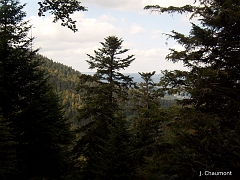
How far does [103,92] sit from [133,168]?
22.5 feet

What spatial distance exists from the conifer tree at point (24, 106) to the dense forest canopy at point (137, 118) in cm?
5

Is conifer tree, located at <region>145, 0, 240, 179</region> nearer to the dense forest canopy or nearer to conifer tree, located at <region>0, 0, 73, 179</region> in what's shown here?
the dense forest canopy

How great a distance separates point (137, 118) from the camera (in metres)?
12.7

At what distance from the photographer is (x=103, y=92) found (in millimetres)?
15883

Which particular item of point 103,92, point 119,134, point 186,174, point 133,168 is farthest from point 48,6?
point 103,92

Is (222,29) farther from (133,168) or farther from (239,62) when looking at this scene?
(133,168)

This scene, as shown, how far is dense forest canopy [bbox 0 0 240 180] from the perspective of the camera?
12.0 feet

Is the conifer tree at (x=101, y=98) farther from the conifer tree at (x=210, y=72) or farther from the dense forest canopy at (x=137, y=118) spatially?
the conifer tree at (x=210, y=72)

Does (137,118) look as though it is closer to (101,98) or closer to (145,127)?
(145,127)

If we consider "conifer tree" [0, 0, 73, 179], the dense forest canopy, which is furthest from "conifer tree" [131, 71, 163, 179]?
"conifer tree" [0, 0, 73, 179]

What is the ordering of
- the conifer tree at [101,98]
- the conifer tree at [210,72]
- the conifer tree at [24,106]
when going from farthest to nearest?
the conifer tree at [101,98]
the conifer tree at [24,106]
the conifer tree at [210,72]

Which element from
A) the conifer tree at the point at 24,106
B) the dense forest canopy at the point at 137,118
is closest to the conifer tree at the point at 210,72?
the dense forest canopy at the point at 137,118

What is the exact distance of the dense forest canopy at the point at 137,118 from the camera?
3.67m

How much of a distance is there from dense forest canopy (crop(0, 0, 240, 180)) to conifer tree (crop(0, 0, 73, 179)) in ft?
0.17
